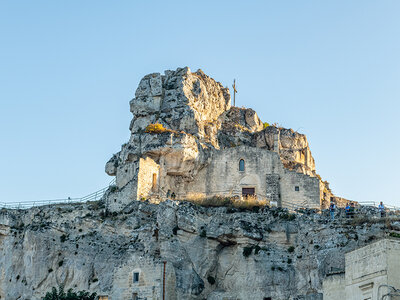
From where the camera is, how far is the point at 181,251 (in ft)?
155

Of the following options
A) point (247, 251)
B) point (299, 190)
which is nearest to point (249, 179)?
point (299, 190)

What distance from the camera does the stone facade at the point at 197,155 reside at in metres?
53.8

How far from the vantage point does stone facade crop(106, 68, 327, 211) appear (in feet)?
177

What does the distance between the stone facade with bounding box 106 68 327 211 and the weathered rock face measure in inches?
121

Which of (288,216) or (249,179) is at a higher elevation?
(249,179)

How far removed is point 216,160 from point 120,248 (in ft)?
34.0

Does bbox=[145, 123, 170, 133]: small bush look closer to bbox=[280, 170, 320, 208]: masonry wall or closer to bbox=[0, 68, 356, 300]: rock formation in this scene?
bbox=[0, 68, 356, 300]: rock formation

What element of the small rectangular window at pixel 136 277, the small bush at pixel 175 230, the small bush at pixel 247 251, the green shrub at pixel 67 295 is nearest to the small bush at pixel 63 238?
the green shrub at pixel 67 295

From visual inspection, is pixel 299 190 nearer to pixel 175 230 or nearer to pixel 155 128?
pixel 175 230

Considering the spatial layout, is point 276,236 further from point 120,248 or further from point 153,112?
point 153,112

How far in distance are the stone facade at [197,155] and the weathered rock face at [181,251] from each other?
10.1 feet

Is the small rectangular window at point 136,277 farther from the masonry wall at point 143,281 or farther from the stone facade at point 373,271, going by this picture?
the stone facade at point 373,271

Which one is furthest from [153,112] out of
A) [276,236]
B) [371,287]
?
[371,287]

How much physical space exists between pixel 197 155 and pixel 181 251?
10.1m
